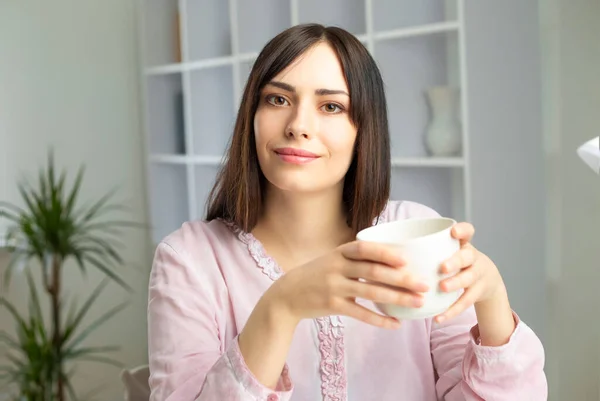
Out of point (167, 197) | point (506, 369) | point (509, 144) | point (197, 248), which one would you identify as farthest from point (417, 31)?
point (167, 197)

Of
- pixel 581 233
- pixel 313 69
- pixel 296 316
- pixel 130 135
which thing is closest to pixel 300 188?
pixel 313 69

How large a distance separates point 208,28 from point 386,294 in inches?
103

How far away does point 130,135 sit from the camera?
3656mm

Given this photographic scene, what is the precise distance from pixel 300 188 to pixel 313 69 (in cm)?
19

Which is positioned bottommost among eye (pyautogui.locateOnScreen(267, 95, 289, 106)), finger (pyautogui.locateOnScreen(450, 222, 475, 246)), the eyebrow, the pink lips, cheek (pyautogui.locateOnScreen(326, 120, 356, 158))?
finger (pyautogui.locateOnScreen(450, 222, 475, 246))

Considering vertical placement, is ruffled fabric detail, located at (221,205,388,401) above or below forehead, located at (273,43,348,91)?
below

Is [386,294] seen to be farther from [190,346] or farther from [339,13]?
[339,13]

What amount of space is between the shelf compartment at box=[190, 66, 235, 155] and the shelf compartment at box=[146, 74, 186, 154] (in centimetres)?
22

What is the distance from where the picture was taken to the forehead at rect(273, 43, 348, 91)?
113cm

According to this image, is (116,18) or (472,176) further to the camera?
(116,18)

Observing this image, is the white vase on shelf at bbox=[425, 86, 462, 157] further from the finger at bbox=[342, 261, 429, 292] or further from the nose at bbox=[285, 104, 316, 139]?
the finger at bbox=[342, 261, 429, 292]

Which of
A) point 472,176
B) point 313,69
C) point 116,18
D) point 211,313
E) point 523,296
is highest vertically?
point 116,18

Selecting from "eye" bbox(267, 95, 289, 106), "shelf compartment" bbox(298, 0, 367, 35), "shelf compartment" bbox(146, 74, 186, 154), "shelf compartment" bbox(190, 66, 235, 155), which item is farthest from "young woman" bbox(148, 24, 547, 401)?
"shelf compartment" bbox(146, 74, 186, 154)

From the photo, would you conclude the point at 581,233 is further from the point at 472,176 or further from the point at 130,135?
the point at 130,135
